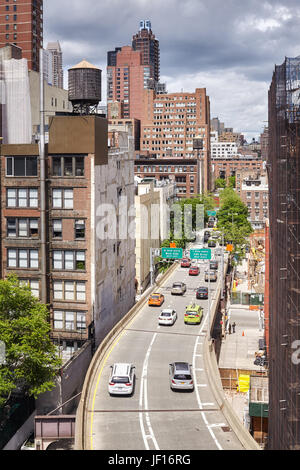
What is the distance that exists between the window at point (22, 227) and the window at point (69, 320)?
25.0ft

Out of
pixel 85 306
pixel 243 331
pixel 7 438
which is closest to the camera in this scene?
pixel 7 438

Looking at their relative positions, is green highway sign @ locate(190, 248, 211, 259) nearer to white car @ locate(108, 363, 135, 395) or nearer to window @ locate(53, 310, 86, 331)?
window @ locate(53, 310, 86, 331)

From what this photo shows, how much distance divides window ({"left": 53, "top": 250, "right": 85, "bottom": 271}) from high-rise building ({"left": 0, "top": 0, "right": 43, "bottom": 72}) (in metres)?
82.9

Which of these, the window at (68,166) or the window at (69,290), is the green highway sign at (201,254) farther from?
the window at (68,166)

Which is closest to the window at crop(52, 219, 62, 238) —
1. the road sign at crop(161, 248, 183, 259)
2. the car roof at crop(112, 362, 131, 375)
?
the car roof at crop(112, 362, 131, 375)

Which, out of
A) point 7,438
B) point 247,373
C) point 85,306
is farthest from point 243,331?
point 7,438

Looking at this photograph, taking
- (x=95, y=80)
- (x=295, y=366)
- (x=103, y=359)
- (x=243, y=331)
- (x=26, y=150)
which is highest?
(x=95, y=80)

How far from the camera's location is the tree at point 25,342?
131ft

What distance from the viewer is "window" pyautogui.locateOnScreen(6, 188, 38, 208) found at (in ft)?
177

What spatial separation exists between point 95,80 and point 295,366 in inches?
1549

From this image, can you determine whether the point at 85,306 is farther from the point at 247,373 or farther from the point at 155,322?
the point at 247,373

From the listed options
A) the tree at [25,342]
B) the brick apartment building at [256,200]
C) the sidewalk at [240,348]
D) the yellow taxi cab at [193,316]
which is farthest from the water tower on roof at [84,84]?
the brick apartment building at [256,200]

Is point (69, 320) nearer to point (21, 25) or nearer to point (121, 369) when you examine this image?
point (121, 369)

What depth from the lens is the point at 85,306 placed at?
53.7 metres
